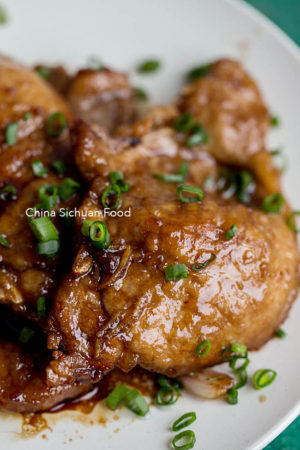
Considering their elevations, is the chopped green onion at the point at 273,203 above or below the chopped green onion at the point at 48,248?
above

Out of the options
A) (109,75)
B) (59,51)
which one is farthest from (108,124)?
(59,51)

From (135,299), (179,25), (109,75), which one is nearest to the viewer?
(135,299)

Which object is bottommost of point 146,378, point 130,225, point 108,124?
point 146,378

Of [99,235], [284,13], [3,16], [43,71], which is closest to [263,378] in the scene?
[99,235]

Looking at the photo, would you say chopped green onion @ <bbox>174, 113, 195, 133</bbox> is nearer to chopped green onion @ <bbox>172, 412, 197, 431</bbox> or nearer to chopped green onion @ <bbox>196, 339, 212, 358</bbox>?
chopped green onion @ <bbox>196, 339, 212, 358</bbox>

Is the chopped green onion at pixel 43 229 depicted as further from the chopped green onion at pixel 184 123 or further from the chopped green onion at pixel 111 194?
the chopped green onion at pixel 184 123

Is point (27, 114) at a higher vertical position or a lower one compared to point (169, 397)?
higher

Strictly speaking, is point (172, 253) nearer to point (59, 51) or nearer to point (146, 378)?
point (146, 378)

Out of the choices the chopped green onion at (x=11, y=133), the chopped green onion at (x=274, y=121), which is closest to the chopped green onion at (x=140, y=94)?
the chopped green onion at (x=274, y=121)
